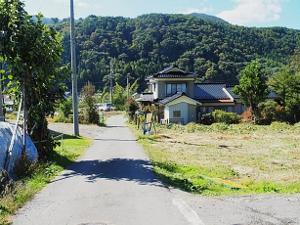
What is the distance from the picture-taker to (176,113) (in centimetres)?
4519

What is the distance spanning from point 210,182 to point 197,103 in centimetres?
3339

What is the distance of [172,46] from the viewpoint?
345 ft

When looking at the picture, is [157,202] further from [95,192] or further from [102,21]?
[102,21]

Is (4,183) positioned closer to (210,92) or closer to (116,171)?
(116,171)

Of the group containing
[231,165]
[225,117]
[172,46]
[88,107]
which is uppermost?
[172,46]

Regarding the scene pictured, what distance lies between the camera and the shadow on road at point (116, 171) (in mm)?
12281

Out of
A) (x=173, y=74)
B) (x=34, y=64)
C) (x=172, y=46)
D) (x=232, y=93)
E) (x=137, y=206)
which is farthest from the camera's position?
(x=172, y=46)

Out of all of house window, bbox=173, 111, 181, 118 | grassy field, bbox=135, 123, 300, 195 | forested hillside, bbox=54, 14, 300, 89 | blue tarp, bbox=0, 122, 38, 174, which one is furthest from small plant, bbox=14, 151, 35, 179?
forested hillside, bbox=54, 14, 300, 89

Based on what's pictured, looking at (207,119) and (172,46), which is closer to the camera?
(207,119)

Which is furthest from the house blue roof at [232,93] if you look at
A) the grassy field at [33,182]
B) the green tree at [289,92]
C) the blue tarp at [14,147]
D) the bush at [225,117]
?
the blue tarp at [14,147]

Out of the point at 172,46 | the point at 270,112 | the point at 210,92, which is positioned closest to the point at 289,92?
the point at 270,112

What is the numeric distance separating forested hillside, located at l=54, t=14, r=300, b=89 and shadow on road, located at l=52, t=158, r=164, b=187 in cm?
7567

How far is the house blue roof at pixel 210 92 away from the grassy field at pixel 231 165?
67.2 feet

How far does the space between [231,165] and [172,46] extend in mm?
90123
